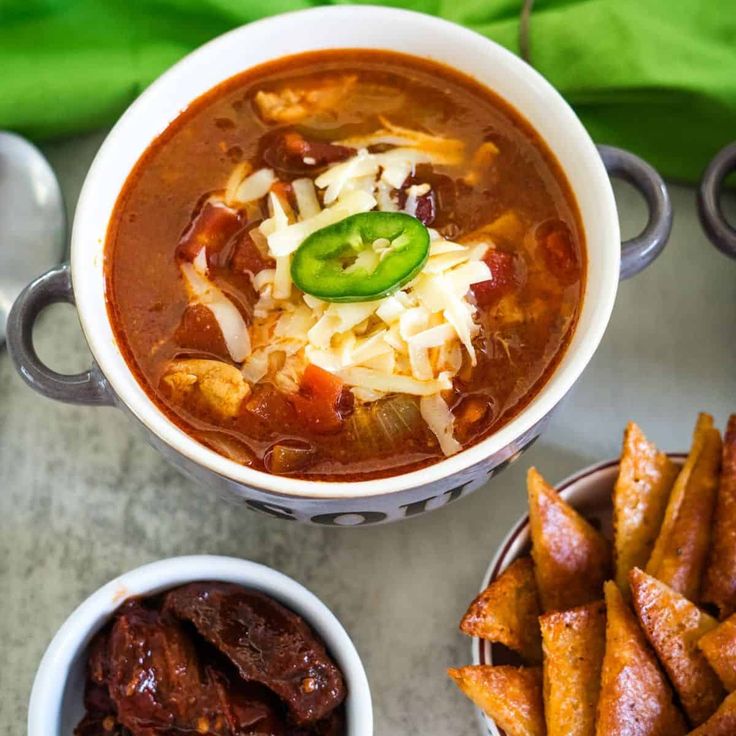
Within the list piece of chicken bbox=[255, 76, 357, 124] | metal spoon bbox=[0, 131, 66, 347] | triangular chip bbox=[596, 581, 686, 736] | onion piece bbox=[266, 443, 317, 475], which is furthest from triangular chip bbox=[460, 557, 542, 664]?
metal spoon bbox=[0, 131, 66, 347]

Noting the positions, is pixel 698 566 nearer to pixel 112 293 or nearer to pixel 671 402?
pixel 671 402

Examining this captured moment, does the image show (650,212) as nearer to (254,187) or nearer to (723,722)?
(254,187)

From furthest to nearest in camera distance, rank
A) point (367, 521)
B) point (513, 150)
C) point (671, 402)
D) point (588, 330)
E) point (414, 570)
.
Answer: point (671, 402) → point (414, 570) → point (513, 150) → point (367, 521) → point (588, 330)

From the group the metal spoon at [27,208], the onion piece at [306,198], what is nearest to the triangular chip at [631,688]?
the onion piece at [306,198]

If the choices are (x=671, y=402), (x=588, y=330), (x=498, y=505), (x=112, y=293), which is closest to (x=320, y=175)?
(x=112, y=293)

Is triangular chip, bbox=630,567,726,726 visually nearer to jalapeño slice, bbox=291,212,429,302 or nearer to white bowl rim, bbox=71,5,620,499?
white bowl rim, bbox=71,5,620,499

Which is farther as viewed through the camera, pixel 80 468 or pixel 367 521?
pixel 80 468

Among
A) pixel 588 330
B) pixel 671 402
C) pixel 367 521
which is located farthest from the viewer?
pixel 671 402
